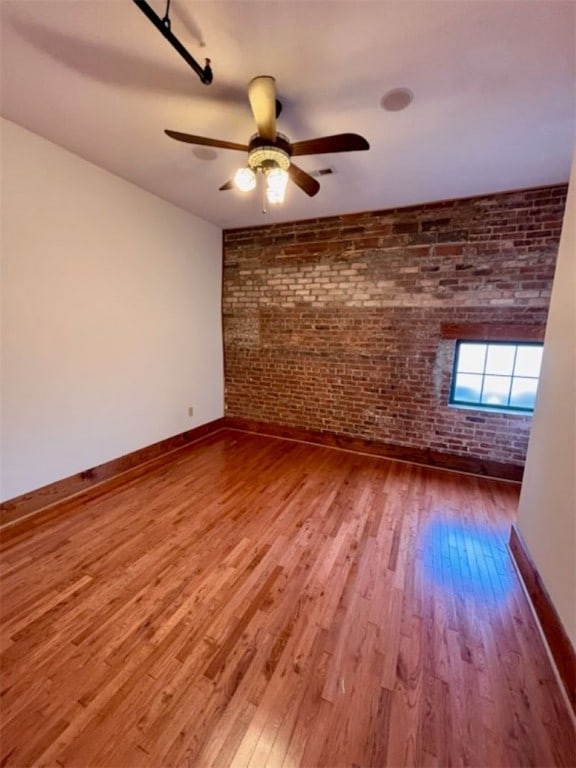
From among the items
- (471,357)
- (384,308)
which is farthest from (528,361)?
(384,308)

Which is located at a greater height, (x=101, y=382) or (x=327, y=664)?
(x=101, y=382)

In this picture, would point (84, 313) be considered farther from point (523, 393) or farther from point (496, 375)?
point (523, 393)

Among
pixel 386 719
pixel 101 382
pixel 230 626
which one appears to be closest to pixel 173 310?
pixel 101 382

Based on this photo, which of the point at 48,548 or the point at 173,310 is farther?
the point at 173,310

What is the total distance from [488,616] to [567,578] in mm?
491

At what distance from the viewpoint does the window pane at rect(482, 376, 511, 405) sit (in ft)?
10.9

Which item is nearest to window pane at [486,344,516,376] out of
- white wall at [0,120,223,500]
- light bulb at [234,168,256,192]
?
light bulb at [234,168,256,192]

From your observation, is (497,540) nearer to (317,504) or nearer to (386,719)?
(317,504)

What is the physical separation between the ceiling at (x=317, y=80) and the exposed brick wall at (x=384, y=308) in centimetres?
60

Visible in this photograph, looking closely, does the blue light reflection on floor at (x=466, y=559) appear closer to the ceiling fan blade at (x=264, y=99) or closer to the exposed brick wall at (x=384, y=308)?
the exposed brick wall at (x=384, y=308)

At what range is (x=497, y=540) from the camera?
2389 mm

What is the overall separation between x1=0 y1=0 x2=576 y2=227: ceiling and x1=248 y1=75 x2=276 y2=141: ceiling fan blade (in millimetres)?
47

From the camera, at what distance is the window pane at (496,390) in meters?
3.32

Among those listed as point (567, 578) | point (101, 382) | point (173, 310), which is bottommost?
point (567, 578)
